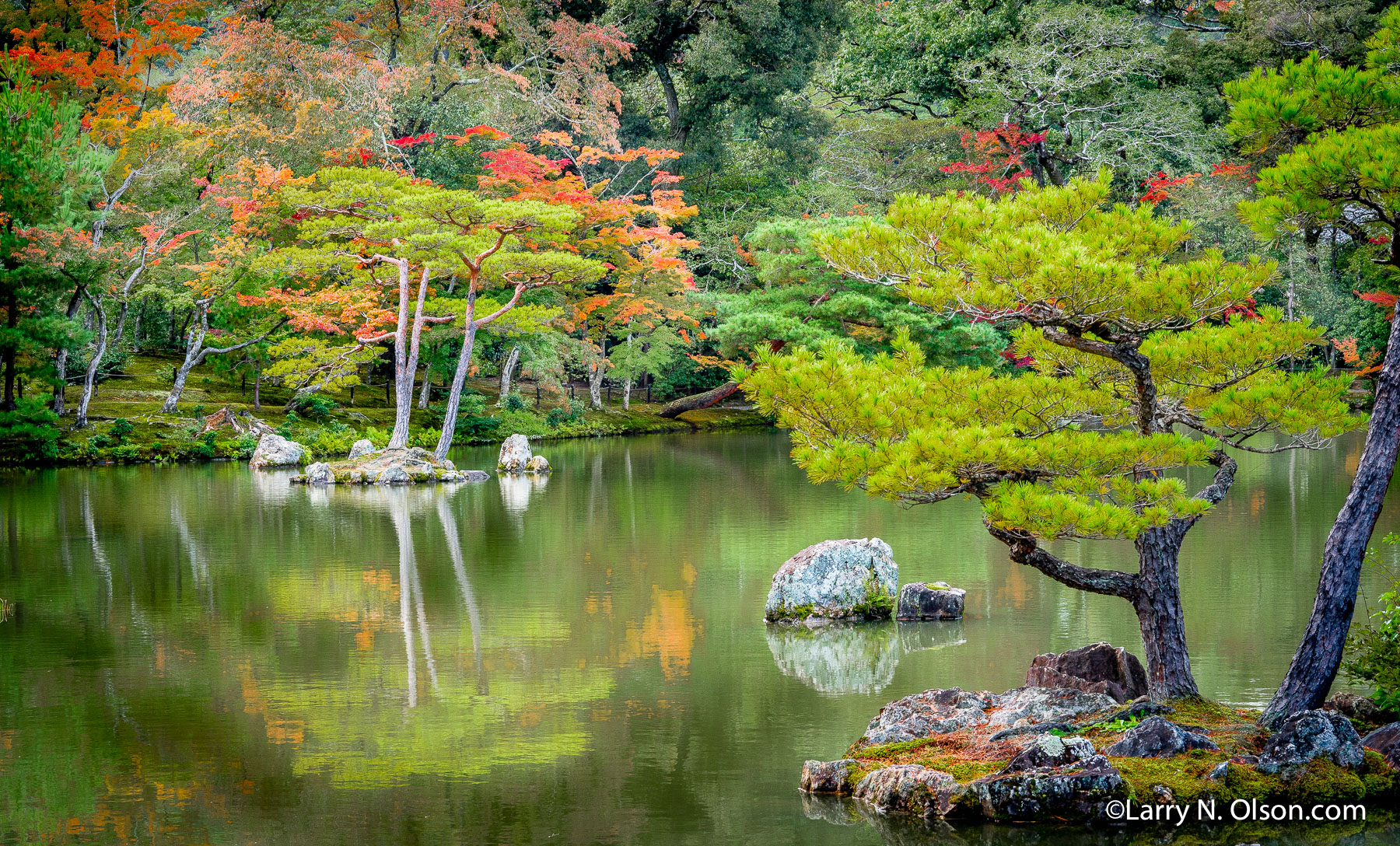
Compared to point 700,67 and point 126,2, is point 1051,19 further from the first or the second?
point 126,2

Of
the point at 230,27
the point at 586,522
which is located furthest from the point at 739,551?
the point at 230,27

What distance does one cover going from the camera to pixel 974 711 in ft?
17.8

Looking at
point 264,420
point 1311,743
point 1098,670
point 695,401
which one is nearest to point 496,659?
point 1098,670

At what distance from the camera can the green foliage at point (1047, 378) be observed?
4.76 metres

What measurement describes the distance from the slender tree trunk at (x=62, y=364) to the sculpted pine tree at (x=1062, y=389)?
58.1ft

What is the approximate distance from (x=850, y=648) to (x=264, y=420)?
17925 mm

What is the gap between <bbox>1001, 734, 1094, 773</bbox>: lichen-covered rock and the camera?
4527 mm

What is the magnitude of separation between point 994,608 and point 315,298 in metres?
15.9

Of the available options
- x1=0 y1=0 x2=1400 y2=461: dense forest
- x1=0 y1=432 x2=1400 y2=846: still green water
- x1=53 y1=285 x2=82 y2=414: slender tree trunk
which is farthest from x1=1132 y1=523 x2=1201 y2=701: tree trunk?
x1=53 y1=285 x2=82 y2=414: slender tree trunk

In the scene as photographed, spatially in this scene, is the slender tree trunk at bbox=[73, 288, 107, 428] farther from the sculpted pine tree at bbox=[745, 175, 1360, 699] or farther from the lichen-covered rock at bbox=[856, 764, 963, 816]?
the lichen-covered rock at bbox=[856, 764, 963, 816]

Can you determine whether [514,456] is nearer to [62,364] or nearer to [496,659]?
[62,364]

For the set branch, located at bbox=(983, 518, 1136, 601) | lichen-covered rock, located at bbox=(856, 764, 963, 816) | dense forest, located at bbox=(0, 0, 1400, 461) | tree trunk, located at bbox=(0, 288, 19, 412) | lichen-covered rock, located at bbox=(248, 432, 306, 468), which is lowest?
lichen-covered rock, located at bbox=(856, 764, 963, 816)

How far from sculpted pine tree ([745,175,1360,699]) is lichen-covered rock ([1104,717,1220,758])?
0.61 meters

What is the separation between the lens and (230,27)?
22.3m
